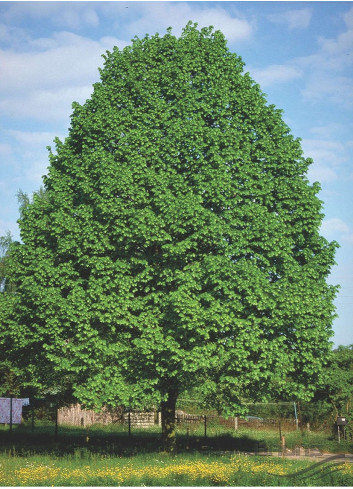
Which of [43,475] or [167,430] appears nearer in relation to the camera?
[43,475]

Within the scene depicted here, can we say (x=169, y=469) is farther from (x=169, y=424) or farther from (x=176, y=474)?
(x=169, y=424)

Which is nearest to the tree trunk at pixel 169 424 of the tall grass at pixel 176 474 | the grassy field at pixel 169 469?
the grassy field at pixel 169 469

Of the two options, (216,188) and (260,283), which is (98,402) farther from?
(216,188)

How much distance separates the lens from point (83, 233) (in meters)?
22.4

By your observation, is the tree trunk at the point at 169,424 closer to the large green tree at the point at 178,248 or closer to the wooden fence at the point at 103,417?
the large green tree at the point at 178,248

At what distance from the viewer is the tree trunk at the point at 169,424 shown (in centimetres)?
2377

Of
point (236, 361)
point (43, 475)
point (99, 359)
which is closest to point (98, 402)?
point (99, 359)

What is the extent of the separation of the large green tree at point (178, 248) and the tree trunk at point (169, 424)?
85mm

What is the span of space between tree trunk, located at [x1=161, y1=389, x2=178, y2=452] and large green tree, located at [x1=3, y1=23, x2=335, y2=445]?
3.4 inches

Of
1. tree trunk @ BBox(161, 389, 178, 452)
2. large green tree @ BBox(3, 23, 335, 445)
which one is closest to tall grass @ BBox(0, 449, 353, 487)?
large green tree @ BBox(3, 23, 335, 445)

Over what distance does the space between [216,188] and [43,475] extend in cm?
1203

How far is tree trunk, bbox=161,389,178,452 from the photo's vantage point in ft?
78.0

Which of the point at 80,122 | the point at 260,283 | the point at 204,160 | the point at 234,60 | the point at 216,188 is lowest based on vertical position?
the point at 260,283

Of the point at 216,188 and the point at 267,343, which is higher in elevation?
the point at 216,188
